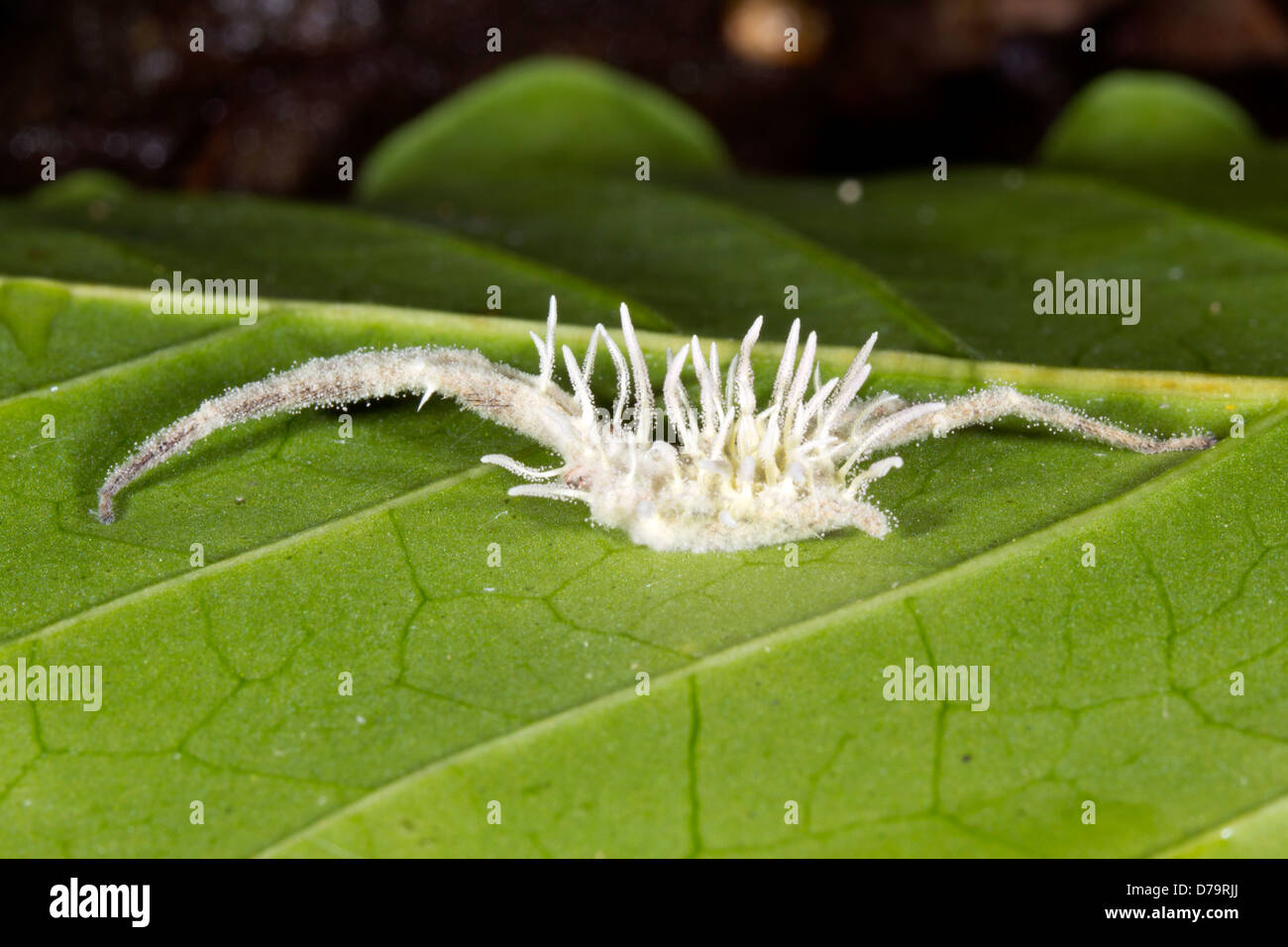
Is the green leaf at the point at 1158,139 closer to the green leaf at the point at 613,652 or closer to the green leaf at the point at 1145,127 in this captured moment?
the green leaf at the point at 1145,127

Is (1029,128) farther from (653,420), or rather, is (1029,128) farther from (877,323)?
(653,420)

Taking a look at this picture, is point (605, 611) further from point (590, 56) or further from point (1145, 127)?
point (590, 56)

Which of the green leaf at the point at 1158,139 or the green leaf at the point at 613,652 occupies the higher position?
the green leaf at the point at 1158,139

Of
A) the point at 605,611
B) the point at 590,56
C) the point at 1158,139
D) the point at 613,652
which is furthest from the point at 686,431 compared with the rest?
the point at 590,56

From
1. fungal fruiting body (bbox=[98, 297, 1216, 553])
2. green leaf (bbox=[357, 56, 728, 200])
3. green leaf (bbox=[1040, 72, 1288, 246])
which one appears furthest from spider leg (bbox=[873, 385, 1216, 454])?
green leaf (bbox=[357, 56, 728, 200])

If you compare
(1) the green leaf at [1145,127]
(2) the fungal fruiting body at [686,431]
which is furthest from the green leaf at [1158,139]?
(2) the fungal fruiting body at [686,431]

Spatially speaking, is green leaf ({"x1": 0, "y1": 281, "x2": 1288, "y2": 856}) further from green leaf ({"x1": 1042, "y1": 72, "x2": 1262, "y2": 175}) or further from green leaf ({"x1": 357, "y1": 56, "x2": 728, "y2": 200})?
green leaf ({"x1": 1042, "y1": 72, "x2": 1262, "y2": 175})
